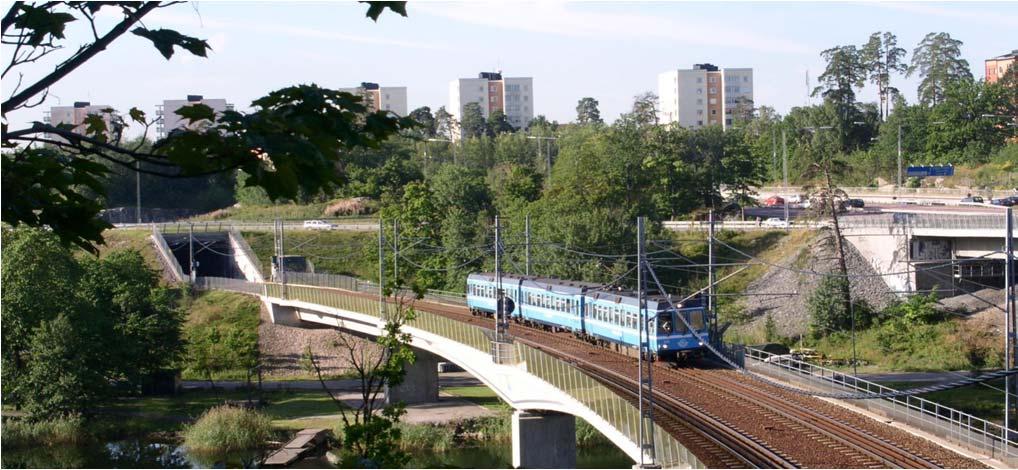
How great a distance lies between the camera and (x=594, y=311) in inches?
1624

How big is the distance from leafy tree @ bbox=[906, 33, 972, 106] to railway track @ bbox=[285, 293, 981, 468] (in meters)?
74.5

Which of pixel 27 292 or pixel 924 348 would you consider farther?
pixel 924 348

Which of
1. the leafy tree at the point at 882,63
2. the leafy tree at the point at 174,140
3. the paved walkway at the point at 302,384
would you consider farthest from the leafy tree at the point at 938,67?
the leafy tree at the point at 174,140

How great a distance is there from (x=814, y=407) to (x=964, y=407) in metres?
13.4

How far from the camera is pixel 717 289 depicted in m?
59.5

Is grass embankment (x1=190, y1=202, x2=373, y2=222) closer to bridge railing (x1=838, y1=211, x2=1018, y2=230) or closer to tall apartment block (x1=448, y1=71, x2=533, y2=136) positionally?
bridge railing (x1=838, y1=211, x2=1018, y2=230)

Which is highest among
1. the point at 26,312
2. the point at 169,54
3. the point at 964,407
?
the point at 169,54

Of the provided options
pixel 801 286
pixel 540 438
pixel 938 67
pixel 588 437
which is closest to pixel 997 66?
pixel 938 67

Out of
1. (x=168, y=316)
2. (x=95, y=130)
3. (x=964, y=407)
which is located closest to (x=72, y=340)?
(x=168, y=316)

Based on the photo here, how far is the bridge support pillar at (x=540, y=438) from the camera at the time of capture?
111 feet

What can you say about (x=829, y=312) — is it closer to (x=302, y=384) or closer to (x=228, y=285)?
(x=302, y=384)

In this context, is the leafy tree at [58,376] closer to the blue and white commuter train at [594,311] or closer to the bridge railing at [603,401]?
the blue and white commuter train at [594,311]

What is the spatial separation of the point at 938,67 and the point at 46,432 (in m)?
83.8

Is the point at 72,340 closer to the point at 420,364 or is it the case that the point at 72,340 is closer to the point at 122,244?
the point at 420,364
